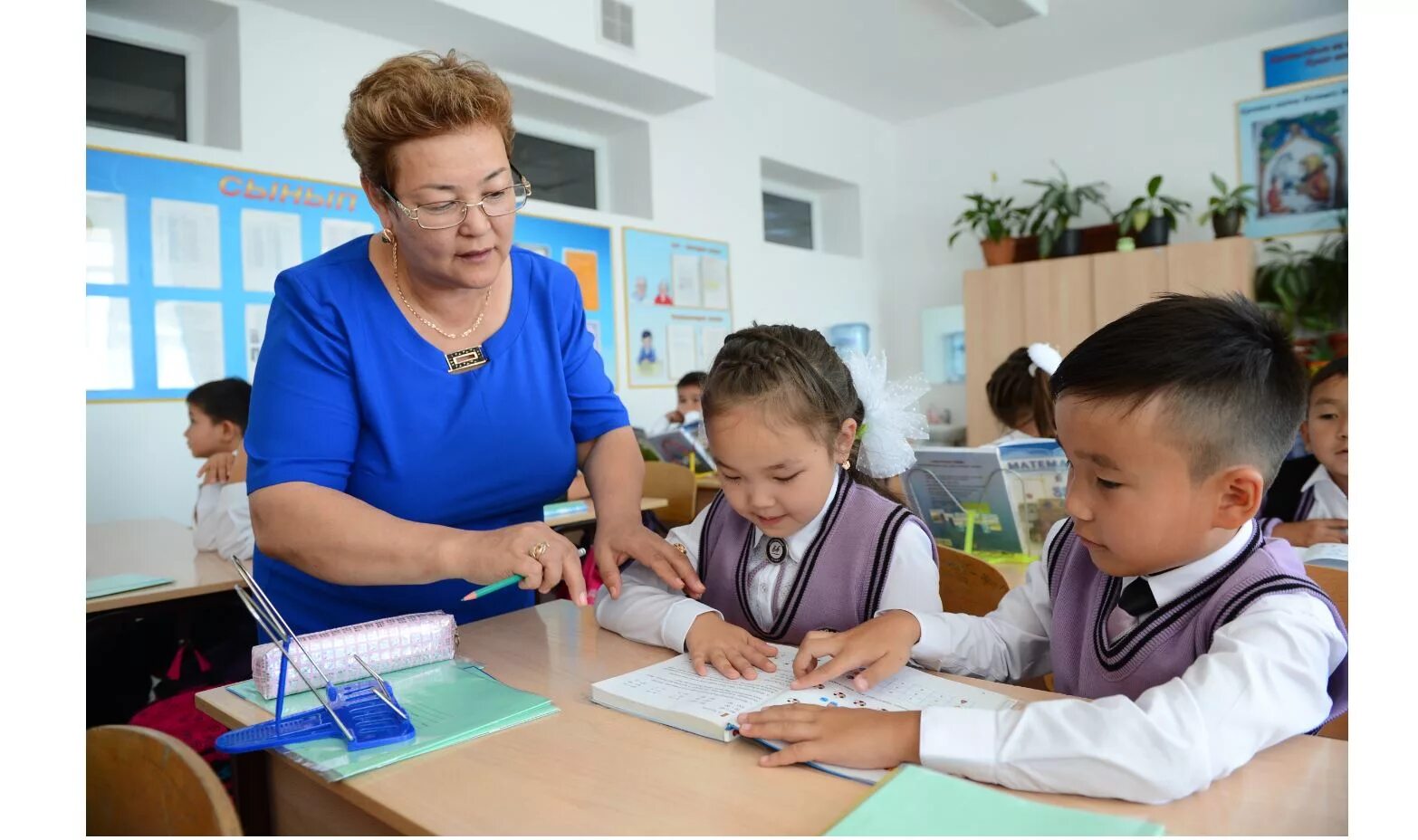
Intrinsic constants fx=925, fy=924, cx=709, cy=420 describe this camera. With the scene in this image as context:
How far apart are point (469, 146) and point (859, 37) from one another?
4.59m

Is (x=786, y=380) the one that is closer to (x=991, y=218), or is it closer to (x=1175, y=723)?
(x=1175, y=723)

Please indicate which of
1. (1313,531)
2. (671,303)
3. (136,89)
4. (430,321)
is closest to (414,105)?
(430,321)

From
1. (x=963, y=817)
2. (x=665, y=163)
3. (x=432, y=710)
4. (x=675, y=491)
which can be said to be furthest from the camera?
(x=665, y=163)

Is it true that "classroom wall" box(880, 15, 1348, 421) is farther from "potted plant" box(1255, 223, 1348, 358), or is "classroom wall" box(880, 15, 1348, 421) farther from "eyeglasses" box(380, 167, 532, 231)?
"eyeglasses" box(380, 167, 532, 231)

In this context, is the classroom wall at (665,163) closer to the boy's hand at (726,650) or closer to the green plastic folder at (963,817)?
the boy's hand at (726,650)

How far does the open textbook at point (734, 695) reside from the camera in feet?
3.05

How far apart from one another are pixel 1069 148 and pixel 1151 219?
0.97 metres

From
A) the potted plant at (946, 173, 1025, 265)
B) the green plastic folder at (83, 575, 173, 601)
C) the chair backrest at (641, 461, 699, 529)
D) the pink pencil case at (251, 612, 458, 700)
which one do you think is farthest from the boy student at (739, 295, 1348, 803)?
the potted plant at (946, 173, 1025, 265)

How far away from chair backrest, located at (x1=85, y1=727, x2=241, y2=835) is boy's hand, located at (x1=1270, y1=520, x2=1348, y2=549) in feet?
7.28

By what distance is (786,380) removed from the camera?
1.41 metres

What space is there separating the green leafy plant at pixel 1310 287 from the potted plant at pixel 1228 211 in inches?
11.7

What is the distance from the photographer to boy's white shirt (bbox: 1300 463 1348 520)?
2311 millimetres

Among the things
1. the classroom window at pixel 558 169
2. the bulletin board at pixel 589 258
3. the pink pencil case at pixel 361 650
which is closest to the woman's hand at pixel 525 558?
the pink pencil case at pixel 361 650

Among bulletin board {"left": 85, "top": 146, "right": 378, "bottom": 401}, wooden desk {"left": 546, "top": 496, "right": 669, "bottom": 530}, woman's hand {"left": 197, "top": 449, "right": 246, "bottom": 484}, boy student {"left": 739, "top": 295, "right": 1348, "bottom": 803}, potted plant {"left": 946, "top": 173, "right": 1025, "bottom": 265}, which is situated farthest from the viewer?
potted plant {"left": 946, "top": 173, "right": 1025, "bottom": 265}
